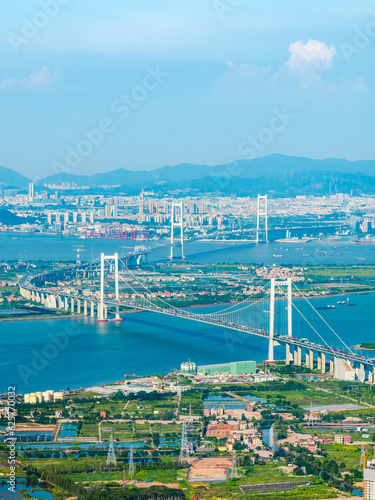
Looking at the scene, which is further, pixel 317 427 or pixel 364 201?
pixel 364 201

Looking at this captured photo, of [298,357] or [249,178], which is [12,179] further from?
[298,357]

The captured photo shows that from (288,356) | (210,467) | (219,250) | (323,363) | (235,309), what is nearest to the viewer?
(210,467)

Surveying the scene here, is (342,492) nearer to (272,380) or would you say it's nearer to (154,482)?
(154,482)

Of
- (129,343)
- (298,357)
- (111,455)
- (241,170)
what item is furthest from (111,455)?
(241,170)

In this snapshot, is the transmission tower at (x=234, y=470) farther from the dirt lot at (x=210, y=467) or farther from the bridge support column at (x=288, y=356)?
the bridge support column at (x=288, y=356)

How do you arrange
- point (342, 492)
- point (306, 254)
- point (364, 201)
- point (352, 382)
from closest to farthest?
point (342, 492) → point (352, 382) → point (306, 254) → point (364, 201)

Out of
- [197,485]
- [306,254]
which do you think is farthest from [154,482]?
[306,254]

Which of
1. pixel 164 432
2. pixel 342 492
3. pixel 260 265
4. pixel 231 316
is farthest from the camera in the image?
pixel 260 265

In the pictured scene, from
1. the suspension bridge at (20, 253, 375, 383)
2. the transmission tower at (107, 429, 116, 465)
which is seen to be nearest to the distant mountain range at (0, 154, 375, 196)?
the suspension bridge at (20, 253, 375, 383)
